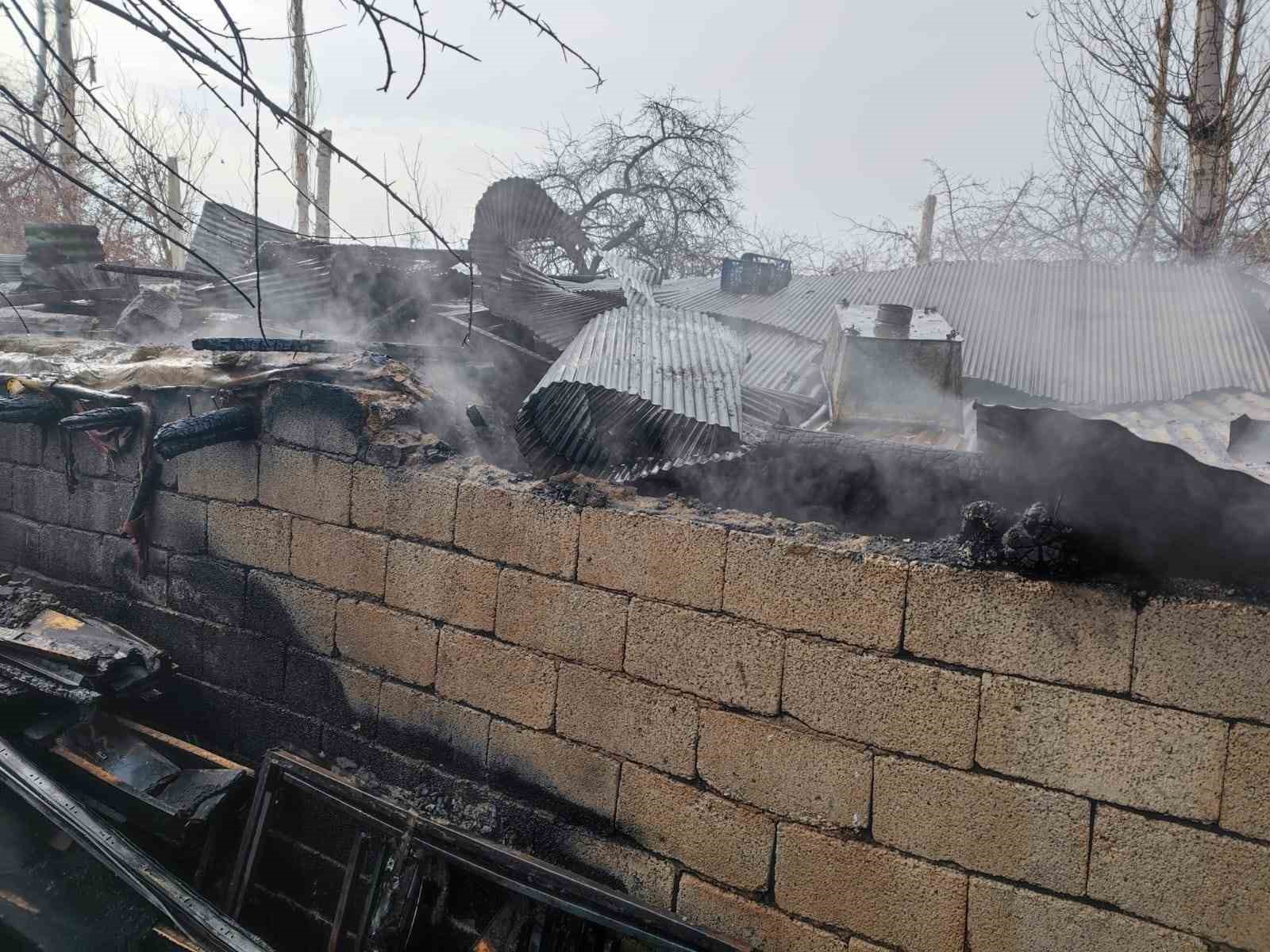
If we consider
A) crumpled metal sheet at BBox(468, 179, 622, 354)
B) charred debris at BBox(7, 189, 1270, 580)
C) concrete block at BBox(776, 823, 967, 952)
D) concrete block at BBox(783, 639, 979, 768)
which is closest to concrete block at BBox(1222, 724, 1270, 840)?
charred debris at BBox(7, 189, 1270, 580)

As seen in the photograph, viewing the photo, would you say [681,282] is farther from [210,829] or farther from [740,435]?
[210,829]

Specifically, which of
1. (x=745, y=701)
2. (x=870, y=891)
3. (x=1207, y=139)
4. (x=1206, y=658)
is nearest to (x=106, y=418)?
(x=745, y=701)

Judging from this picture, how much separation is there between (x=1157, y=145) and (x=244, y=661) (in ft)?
32.5

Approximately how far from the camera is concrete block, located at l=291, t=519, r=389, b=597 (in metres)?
3.86

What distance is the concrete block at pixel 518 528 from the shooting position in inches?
131

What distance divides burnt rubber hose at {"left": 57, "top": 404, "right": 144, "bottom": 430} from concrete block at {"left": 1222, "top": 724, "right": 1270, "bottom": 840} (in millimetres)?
4933

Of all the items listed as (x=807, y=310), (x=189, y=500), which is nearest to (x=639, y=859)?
(x=189, y=500)

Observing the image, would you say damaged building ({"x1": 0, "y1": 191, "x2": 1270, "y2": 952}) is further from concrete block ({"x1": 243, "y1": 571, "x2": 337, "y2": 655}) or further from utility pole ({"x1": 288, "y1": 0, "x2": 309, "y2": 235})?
utility pole ({"x1": 288, "y1": 0, "x2": 309, "y2": 235})

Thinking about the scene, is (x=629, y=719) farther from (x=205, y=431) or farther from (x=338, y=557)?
(x=205, y=431)

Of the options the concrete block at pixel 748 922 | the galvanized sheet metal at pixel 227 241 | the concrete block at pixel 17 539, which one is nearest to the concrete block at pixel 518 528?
the concrete block at pixel 748 922

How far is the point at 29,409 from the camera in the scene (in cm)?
466

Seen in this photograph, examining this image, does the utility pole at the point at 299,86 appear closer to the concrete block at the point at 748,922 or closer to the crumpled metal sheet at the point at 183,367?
the crumpled metal sheet at the point at 183,367

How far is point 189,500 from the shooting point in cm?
451

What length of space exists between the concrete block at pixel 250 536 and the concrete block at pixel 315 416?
1.38 ft
